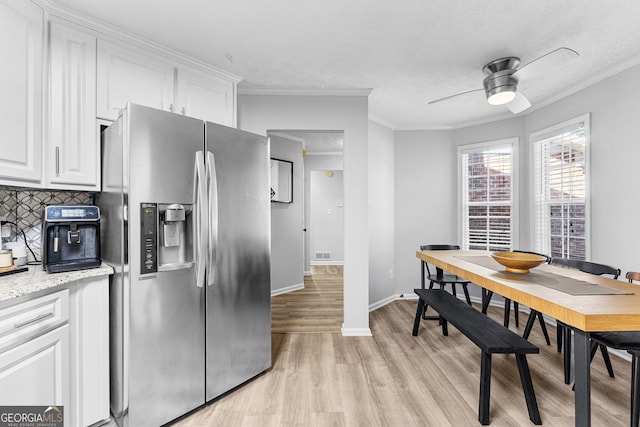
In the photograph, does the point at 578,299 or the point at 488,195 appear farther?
the point at 488,195

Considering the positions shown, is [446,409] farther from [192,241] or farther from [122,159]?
[122,159]

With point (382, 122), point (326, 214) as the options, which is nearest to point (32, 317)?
point (382, 122)

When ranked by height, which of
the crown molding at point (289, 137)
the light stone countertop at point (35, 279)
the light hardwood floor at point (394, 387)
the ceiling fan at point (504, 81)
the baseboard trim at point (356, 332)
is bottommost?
the light hardwood floor at point (394, 387)

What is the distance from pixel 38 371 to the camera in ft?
4.71

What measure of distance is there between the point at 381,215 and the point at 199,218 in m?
2.74

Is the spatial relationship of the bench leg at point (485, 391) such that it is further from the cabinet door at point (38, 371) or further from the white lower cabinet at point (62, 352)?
the cabinet door at point (38, 371)

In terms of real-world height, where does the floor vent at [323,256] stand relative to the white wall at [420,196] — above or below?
below

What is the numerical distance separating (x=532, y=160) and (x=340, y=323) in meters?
3.02

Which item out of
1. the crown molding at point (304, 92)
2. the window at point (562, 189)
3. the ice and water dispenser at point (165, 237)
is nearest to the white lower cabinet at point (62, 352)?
the ice and water dispenser at point (165, 237)

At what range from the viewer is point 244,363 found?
213 cm

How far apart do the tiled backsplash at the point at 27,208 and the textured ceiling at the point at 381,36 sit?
3.79 feet

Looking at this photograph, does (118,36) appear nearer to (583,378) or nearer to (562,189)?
(583,378)

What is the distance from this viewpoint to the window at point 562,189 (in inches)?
120

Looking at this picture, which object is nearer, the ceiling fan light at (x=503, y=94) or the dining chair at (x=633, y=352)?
the dining chair at (x=633, y=352)
